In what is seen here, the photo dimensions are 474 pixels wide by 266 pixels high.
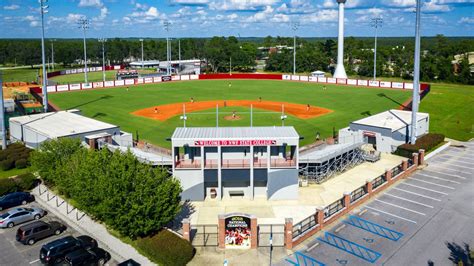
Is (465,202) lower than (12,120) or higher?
lower

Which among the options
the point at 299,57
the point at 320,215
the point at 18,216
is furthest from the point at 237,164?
the point at 299,57

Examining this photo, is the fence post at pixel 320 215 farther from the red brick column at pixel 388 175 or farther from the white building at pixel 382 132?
the white building at pixel 382 132

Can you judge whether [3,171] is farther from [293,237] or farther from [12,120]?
[293,237]

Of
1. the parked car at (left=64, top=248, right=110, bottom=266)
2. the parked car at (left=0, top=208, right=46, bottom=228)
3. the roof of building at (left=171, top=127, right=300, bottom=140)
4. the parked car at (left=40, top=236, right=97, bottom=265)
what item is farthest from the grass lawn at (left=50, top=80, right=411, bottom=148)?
the parked car at (left=64, top=248, right=110, bottom=266)

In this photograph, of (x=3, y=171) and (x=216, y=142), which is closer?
(x=216, y=142)

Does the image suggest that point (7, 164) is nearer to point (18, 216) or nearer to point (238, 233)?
point (18, 216)

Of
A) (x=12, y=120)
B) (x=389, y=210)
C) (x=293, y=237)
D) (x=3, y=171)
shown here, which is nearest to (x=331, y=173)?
(x=389, y=210)

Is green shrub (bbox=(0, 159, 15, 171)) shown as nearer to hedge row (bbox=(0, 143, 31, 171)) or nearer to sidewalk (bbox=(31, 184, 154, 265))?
hedge row (bbox=(0, 143, 31, 171))

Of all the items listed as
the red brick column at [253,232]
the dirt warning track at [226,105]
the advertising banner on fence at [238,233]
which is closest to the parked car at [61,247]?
the advertising banner on fence at [238,233]
